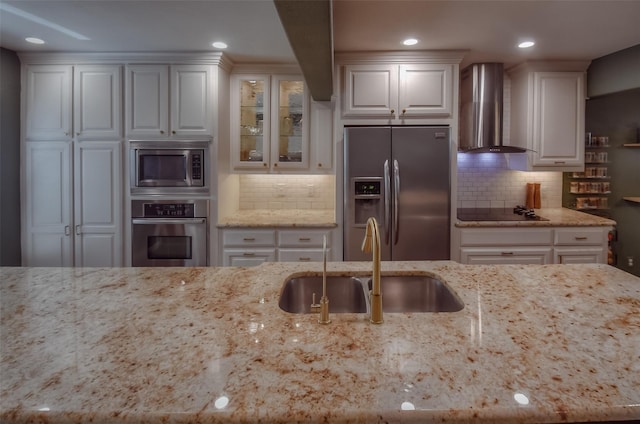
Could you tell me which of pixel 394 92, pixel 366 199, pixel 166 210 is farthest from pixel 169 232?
pixel 394 92

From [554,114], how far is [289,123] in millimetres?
Result: 2450

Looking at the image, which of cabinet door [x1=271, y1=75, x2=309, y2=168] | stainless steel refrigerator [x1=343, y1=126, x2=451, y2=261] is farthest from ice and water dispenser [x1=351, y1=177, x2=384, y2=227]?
cabinet door [x1=271, y1=75, x2=309, y2=168]

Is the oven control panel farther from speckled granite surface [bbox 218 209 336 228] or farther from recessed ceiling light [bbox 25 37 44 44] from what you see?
recessed ceiling light [bbox 25 37 44 44]

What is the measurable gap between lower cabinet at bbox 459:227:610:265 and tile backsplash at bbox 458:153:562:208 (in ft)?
2.11

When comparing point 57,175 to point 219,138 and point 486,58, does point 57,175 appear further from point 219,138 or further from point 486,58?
point 486,58

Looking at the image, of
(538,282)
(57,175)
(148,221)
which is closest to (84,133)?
(57,175)

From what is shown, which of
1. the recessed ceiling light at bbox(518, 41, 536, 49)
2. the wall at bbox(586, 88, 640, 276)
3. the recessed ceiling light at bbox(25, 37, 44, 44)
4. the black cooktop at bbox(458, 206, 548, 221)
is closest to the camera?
the recessed ceiling light at bbox(25, 37, 44, 44)

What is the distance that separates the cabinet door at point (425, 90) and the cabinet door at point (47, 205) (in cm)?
297

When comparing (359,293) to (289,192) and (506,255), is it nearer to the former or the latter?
(506,255)

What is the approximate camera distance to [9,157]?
11.1ft

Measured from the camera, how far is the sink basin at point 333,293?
1820 mm

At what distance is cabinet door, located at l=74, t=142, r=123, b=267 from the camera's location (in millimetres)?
3504

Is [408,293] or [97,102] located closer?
[408,293]

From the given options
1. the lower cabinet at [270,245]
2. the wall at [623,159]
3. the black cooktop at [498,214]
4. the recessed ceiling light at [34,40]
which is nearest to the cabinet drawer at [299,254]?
the lower cabinet at [270,245]
